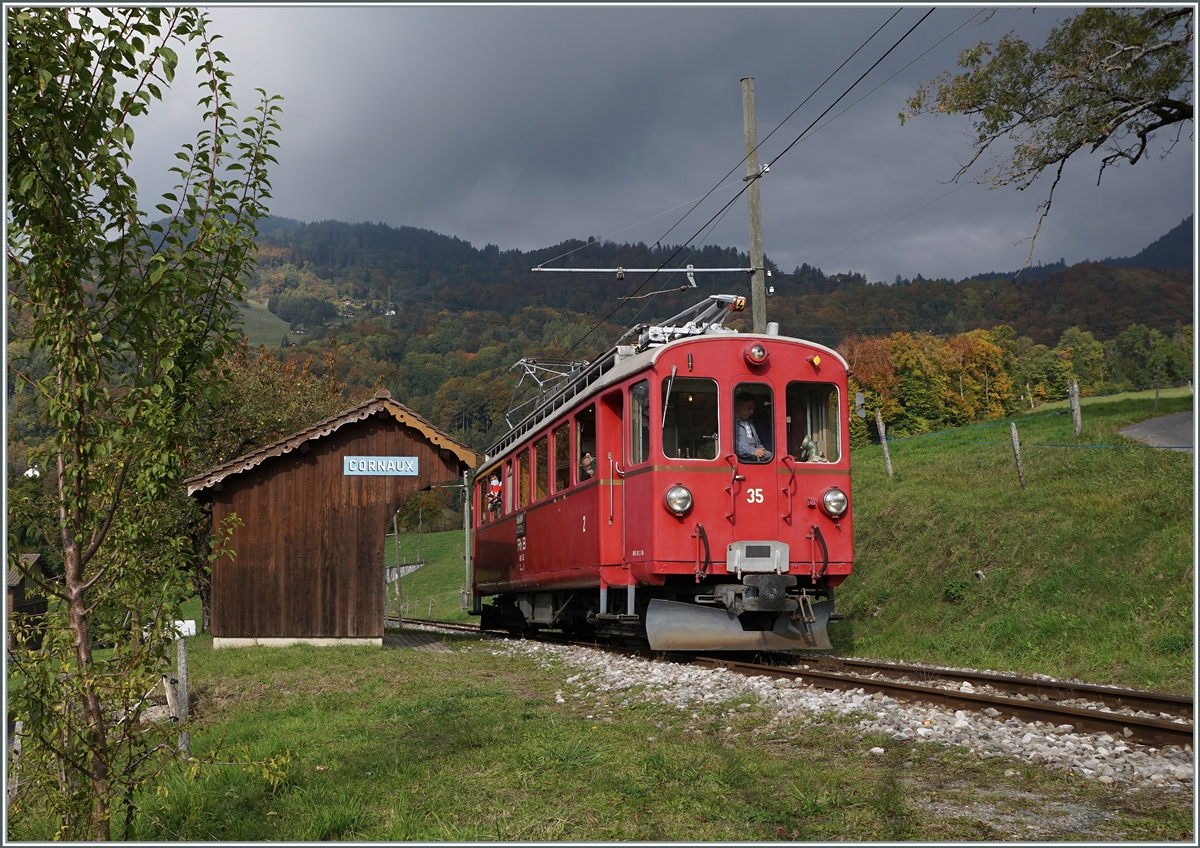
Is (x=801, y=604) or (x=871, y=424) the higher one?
(x=871, y=424)

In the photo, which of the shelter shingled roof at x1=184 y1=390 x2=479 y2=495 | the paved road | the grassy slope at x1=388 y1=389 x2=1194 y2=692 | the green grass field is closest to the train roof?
the shelter shingled roof at x1=184 y1=390 x2=479 y2=495

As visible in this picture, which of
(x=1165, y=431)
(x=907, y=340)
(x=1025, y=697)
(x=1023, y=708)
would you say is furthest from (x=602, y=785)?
(x=907, y=340)

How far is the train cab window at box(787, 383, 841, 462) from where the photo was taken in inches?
425

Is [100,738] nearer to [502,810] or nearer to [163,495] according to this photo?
[163,495]

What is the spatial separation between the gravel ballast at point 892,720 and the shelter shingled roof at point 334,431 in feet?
20.6

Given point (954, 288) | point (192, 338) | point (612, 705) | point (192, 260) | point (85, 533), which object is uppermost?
point (954, 288)

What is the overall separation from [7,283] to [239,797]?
11.5 ft

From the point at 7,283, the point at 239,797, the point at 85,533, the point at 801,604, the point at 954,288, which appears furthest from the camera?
the point at 954,288

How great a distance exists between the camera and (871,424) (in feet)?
199

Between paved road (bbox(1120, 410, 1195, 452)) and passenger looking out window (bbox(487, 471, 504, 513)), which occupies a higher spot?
paved road (bbox(1120, 410, 1195, 452))

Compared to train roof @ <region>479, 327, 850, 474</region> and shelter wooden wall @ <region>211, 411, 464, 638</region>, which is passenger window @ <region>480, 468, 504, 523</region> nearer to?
shelter wooden wall @ <region>211, 411, 464, 638</region>

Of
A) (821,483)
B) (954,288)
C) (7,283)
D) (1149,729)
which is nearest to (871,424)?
(954,288)

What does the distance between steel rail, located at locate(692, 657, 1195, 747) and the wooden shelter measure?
869 cm

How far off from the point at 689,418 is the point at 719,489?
847 millimetres
